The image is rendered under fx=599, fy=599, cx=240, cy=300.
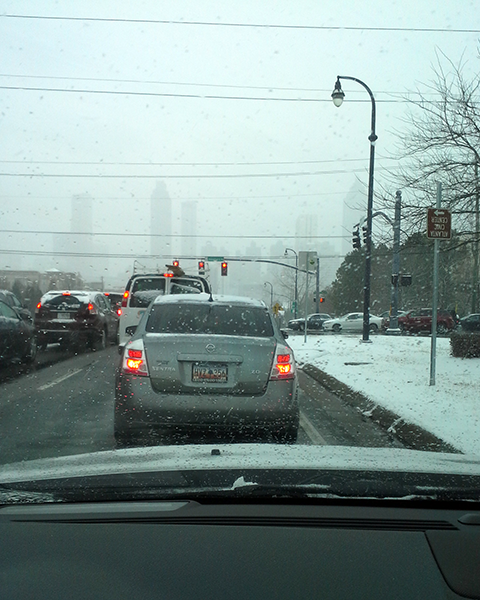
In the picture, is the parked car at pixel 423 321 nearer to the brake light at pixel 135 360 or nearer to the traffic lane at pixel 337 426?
the traffic lane at pixel 337 426

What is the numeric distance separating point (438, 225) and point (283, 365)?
16.1 feet

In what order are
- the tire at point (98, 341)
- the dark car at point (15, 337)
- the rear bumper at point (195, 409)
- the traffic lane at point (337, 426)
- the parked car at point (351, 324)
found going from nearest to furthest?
the rear bumper at point (195, 409), the traffic lane at point (337, 426), the dark car at point (15, 337), the tire at point (98, 341), the parked car at point (351, 324)

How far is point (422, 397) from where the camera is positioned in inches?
355

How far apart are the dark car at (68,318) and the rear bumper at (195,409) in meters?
11.9

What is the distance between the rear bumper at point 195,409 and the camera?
5344mm

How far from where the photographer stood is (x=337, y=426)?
7.37 metres

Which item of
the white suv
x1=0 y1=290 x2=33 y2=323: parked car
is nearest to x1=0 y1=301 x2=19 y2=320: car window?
x1=0 y1=290 x2=33 y2=323: parked car

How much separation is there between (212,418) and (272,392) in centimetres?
61

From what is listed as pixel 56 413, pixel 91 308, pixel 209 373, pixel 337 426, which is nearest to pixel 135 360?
pixel 209 373

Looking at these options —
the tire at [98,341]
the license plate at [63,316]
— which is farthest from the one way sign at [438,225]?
the tire at [98,341]

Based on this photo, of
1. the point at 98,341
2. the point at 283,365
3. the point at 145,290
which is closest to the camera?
the point at 283,365

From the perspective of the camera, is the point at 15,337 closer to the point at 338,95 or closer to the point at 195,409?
the point at 195,409

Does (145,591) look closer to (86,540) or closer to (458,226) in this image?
(86,540)

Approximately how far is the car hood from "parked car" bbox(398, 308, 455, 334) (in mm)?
35718
